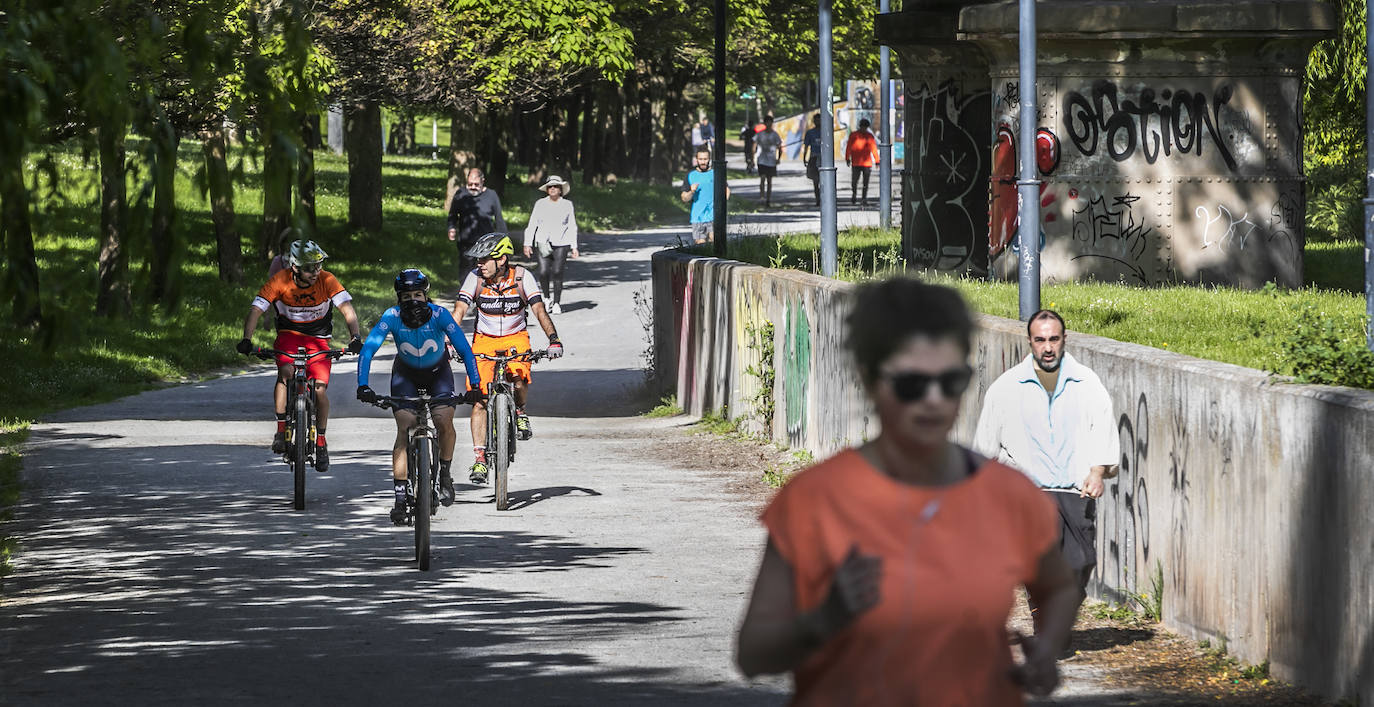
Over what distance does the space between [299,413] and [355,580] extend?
2.97 m

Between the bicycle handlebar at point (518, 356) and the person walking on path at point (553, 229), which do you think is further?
the person walking on path at point (553, 229)

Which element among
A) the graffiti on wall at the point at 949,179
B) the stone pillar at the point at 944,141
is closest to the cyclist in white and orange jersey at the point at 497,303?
the stone pillar at the point at 944,141

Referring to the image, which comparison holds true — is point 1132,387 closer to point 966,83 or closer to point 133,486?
point 133,486

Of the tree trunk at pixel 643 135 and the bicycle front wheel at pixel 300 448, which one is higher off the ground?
the tree trunk at pixel 643 135

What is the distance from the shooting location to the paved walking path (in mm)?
7809

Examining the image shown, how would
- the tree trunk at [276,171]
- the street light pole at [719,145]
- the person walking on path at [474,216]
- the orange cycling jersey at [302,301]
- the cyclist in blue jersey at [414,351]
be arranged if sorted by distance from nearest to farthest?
1. the tree trunk at [276,171]
2. the cyclist in blue jersey at [414,351]
3. the orange cycling jersey at [302,301]
4. the street light pole at [719,145]
5. the person walking on path at [474,216]

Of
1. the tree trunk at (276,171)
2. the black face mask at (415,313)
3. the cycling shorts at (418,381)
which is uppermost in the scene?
the tree trunk at (276,171)

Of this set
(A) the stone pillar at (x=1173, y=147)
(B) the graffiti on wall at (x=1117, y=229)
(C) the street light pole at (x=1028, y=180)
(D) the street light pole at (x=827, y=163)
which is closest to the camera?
(C) the street light pole at (x=1028, y=180)

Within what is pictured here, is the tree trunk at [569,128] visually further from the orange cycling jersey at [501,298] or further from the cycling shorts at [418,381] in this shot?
the cycling shorts at [418,381]

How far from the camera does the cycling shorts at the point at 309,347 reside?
44.1ft

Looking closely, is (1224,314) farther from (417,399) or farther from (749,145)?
(749,145)

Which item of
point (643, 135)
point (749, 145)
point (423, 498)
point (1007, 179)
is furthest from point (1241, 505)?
point (749, 145)

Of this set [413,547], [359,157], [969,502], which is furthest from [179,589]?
[359,157]

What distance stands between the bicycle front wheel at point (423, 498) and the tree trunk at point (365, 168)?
2505cm
